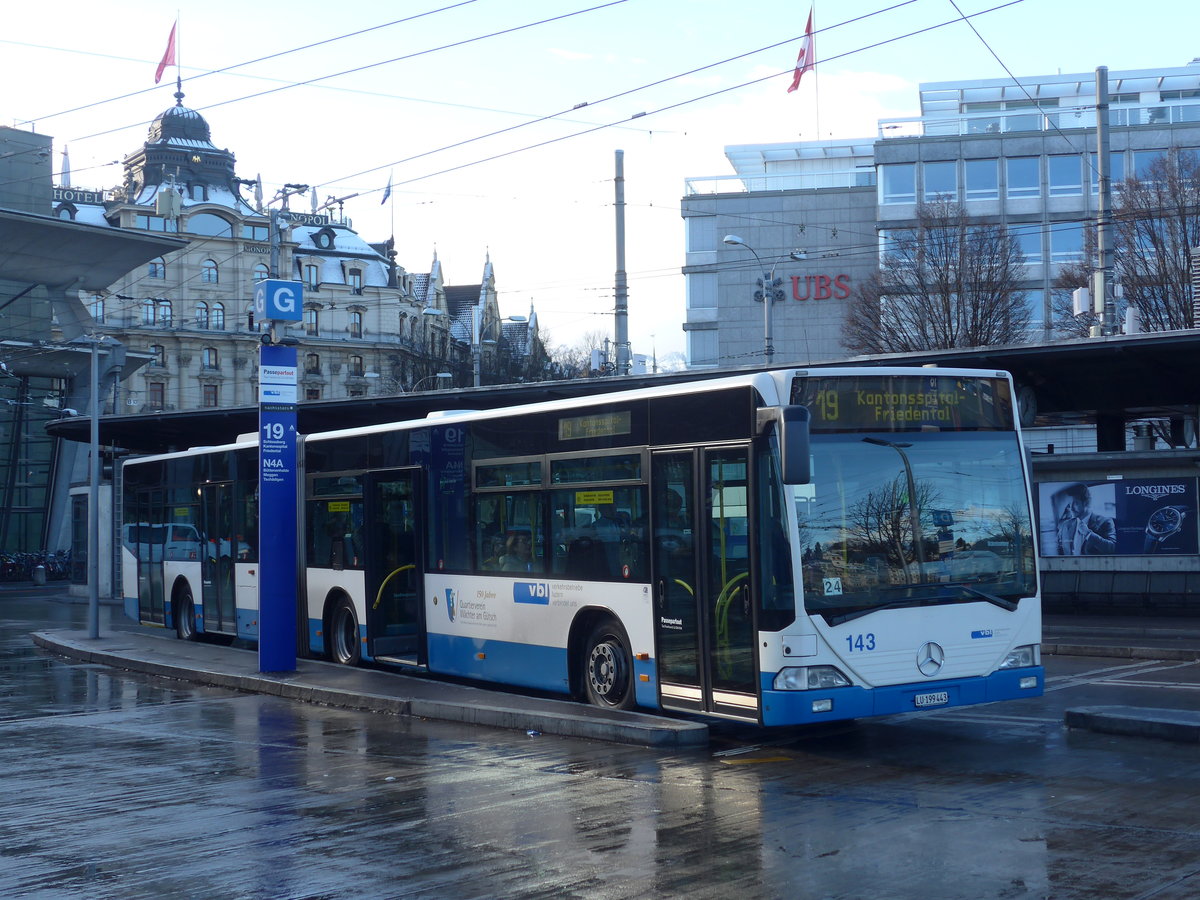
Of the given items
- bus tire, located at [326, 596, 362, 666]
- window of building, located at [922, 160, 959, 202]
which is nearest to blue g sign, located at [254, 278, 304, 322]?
bus tire, located at [326, 596, 362, 666]

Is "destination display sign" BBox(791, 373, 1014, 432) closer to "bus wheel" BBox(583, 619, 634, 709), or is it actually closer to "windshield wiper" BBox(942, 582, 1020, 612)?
"windshield wiper" BBox(942, 582, 1020, 612)

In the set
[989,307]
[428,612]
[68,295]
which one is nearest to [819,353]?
[989,307]

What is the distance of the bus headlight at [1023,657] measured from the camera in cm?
1088

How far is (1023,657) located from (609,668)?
3.62m

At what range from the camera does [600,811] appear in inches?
340

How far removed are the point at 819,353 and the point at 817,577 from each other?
192 feet

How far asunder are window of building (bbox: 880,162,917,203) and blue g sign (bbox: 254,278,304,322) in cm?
4862

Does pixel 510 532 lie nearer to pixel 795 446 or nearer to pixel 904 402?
pixel 904 402

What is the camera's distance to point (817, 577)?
10156mm

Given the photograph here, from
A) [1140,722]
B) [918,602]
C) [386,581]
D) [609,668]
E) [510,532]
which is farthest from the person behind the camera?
[386,581]

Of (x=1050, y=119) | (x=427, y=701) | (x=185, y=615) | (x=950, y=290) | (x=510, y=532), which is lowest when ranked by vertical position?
(x=427, y=701)

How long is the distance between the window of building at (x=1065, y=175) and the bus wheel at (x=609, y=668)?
52.7 m

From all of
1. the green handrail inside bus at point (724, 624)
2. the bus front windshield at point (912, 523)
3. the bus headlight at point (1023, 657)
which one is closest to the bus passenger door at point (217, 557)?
the green handrail inside bus at point (724, 624)

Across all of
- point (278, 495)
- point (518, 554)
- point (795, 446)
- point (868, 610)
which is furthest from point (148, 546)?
point (795, 446)
